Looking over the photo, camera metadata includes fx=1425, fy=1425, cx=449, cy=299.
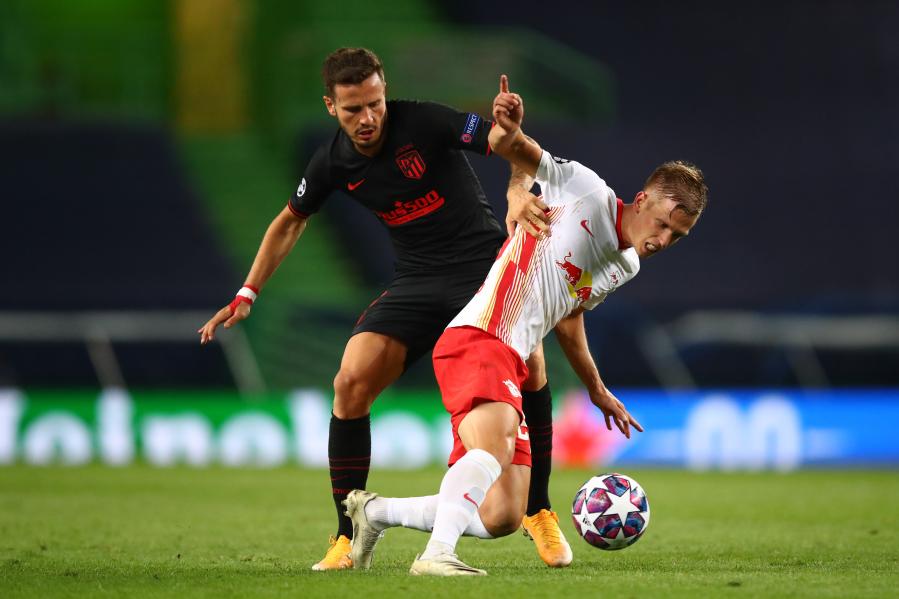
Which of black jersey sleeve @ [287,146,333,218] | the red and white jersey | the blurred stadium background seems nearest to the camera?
the red and white jersey

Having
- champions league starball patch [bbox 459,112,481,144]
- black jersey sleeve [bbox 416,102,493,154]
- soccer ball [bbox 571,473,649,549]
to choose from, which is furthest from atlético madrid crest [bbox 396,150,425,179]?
soccer ball [bbox 571,473,649,549]

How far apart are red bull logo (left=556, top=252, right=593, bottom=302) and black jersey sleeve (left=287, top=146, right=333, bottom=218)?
130 centimetres

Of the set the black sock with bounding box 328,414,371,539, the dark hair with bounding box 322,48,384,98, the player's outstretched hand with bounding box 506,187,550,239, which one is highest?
the dark hair with bounding box 322,48,384,98

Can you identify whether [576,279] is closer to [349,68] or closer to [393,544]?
[349,68]

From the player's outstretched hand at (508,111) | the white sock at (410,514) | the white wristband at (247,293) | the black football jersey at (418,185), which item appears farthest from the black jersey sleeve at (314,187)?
the white sock at (410,514)

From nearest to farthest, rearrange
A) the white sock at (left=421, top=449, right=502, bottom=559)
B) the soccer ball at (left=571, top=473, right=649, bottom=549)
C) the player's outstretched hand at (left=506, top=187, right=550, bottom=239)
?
the white sock at (left=421, top=449, right=502, bottom=559) → the player's outstretched hand at (left=506, top=187, right=550, bottom=239) → the soccer ball at (left=571, top=473, right=649, bottom=549)

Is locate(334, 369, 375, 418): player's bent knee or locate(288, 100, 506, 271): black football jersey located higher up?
locate(288, 100, 506, 271): black football jersey

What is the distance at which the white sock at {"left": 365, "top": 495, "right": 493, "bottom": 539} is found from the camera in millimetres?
5684

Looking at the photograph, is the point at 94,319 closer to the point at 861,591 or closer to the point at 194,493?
the point at 194,493

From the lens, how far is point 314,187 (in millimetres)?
6422

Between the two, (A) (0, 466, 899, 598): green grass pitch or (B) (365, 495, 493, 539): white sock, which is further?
(B) (365, 495, 493, 539): white sock

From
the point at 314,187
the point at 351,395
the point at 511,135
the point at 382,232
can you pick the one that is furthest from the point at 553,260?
the point at 382,232

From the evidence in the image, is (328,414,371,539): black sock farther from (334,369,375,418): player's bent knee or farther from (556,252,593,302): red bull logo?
(556,252,593,302): red bull logo

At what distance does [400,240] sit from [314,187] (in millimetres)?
459
